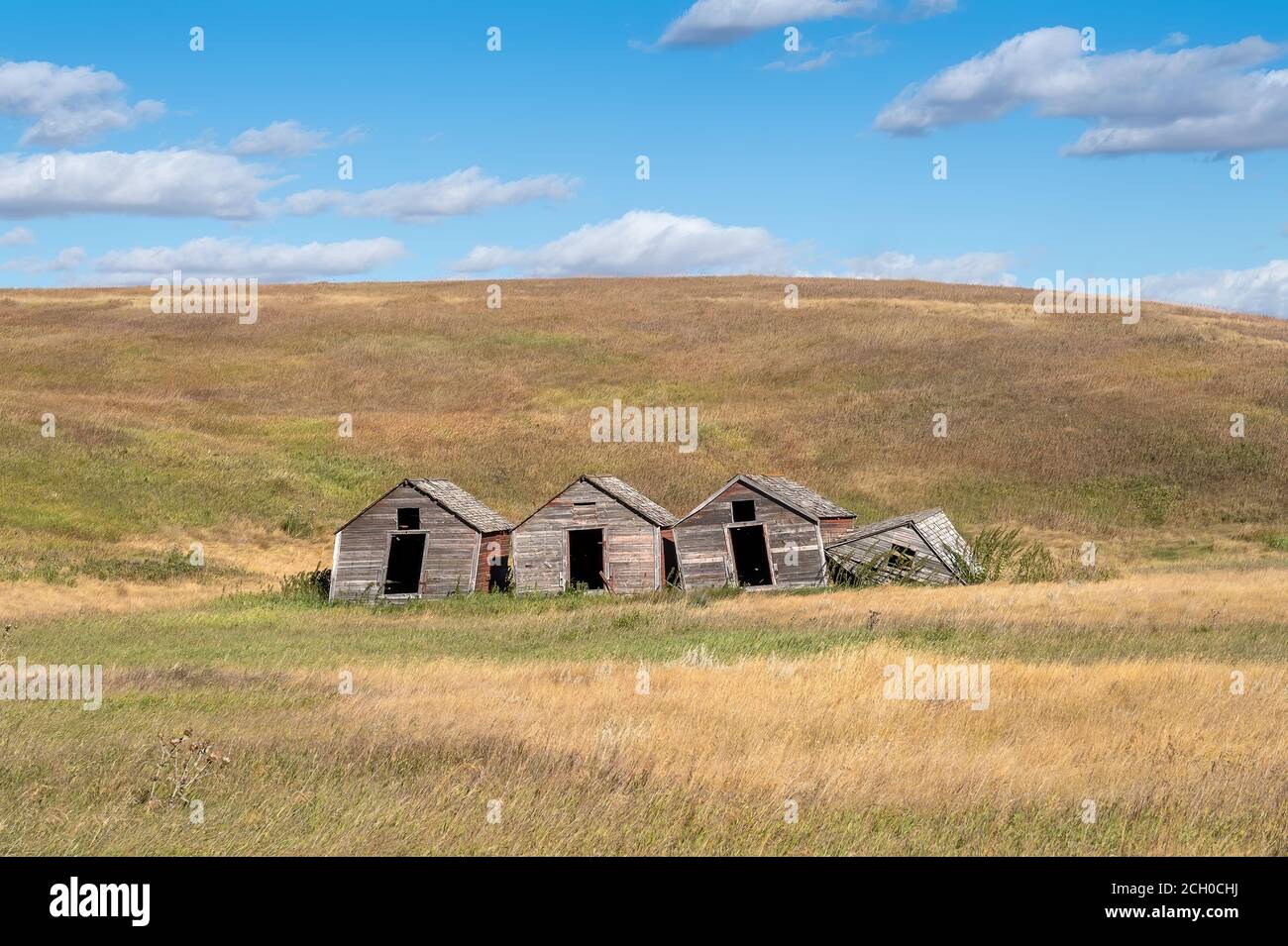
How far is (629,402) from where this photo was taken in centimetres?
7375

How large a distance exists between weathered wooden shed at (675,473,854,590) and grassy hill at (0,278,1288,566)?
16.7 m

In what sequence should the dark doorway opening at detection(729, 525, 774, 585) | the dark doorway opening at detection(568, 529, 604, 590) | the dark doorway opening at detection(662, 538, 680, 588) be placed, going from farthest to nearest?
1. the dark doorway opening at detection(729, 525, 774, 585)
2. the dark doorway opening at detection(568, 529, 604, 590)
3. the dark doorway opening at detection(662, 538, 680, 588)

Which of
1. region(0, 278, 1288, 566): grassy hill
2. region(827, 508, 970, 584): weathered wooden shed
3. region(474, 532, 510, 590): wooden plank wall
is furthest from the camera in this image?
region(0, 278, 1288, 566): grassy hill

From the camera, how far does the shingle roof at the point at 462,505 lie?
38500 mm

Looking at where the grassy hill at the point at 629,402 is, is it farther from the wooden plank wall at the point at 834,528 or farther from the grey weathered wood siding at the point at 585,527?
the wooden plank wall at the point at 834,528

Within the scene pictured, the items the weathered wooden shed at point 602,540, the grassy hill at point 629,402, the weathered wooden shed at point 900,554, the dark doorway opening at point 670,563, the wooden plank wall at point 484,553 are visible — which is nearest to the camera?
the weathered wooden shed at point 900,554

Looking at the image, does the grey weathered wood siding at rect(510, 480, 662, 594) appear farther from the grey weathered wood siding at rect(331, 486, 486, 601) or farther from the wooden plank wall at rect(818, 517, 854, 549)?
the wooden plank wall at rect(818, 517, 854, 549)

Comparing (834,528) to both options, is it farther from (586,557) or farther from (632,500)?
(586,557)

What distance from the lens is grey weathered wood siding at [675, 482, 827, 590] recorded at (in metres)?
38.8

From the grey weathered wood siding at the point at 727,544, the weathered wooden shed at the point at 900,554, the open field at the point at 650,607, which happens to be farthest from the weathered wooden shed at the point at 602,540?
the weathered wooden shed at the point at 900,554

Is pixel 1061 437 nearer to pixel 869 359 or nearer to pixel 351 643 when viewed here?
pixel 869 359

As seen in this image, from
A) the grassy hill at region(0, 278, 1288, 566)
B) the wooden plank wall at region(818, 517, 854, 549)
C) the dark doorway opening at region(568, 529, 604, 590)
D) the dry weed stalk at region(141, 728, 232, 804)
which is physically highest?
the grassy hill at region(0, 278, 1288, 566)

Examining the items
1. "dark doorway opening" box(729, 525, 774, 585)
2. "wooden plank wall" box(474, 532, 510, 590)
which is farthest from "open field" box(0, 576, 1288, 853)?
"dark doorway opening" box(729, 525, 774, 585)

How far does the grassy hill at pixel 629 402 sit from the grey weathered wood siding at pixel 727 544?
657 inches
